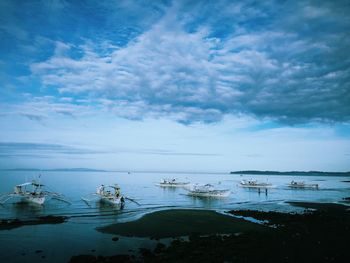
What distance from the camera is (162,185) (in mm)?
→ 128750

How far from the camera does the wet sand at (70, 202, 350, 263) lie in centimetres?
1936

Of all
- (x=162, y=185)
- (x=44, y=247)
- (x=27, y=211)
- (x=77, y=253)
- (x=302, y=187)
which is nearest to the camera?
(x=77, y=253)

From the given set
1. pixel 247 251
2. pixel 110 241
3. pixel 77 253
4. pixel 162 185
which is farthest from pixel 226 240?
pixel 162 185

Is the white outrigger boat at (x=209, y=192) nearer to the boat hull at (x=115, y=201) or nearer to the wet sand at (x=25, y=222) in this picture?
the boat hull at (x=115, y=201)

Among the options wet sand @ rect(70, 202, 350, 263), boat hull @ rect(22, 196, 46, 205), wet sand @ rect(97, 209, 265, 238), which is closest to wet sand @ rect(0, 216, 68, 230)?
wet sand @ rect(97, 209, 265, 238)

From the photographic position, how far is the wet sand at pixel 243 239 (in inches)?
762

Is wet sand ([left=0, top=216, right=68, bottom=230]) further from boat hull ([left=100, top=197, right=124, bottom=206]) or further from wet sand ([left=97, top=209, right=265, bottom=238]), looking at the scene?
boat hull ([left=100, top=197, right=124, bottom=206])

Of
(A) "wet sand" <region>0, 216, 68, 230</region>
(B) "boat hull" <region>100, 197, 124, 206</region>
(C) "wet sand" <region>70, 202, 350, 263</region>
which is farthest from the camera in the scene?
(B) "boat hull" <region>100, 197, 124, 206</region>

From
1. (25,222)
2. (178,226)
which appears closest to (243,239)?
(178,226)

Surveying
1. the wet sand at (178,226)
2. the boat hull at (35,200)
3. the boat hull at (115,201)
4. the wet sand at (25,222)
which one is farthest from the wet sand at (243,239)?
the boat hull at (35,200)

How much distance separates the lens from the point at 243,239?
2442cm

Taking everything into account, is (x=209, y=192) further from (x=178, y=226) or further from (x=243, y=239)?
(x=243, y=239)

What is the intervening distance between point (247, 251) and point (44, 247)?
16.4 metres

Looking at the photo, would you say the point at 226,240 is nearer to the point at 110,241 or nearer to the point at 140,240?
the point at 140,240
